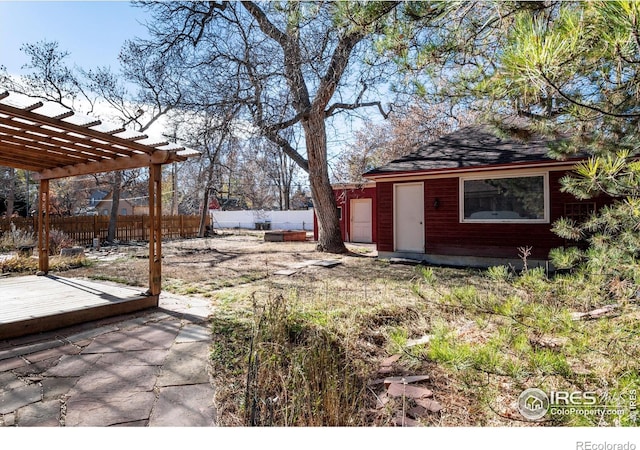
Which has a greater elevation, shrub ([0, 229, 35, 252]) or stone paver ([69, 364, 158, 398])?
shrub ([0, 229, 35, 252])

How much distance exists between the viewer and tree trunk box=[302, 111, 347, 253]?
9.28m

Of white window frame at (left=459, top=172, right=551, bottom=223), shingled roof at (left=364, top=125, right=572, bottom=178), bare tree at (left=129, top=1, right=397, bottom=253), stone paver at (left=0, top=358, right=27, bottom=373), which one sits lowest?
stone paver at (left=0, top=358, right=27, bottom=373)

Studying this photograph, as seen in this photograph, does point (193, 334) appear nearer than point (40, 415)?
No

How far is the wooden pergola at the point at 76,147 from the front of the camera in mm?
3220

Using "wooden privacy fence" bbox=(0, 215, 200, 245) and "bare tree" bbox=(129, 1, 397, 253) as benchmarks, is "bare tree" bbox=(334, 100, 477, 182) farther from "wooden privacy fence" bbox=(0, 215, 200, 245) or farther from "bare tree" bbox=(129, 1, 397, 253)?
"wooden privacy fence" bbox=(0, 215, 200, 245)

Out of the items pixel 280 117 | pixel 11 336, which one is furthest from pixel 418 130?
pixel 11 336

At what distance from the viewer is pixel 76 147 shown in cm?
429

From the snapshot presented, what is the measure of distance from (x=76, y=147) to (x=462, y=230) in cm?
736

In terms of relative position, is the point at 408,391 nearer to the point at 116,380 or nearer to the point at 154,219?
the point at 116,380

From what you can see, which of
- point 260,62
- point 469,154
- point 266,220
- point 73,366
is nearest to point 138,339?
point 73,366

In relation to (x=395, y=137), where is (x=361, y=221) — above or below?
below

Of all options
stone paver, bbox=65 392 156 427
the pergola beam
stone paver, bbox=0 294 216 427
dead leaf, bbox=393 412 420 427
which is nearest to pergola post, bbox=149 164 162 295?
the pergola beam

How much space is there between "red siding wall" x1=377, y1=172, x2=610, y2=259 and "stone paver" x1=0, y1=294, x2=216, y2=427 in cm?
622

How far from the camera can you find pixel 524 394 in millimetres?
1942
